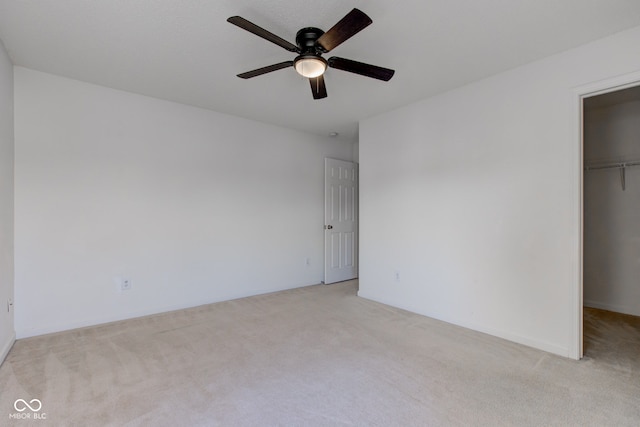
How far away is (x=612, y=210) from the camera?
3682 millimetres

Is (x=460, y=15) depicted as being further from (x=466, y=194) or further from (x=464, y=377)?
(x=464, y=377)

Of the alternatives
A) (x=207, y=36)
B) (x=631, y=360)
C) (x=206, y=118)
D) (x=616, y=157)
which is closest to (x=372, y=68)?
(x=207, y=36)

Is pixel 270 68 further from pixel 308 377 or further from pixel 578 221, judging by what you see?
pixel 578 221

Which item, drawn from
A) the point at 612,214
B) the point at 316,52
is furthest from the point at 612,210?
the point at 316,52

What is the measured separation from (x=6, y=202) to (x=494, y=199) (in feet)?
14.3

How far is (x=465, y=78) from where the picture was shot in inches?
118

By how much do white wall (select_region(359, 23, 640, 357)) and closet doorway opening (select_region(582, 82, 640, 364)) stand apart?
1.16 meters

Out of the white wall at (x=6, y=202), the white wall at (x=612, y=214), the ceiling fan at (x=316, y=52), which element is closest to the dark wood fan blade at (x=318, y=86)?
the ceiling fan at (x=316, y=52)

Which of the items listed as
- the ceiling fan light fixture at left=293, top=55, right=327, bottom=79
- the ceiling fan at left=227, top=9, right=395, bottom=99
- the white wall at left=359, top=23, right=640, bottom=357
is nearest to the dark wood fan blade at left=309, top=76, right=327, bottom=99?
the ceiling fan at left=227, top=9, right=395, bottom=99

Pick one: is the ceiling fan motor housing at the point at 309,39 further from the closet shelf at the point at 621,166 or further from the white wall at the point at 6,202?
the closet shelf at the point at 621,166

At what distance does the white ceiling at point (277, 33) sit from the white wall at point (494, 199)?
24 centimetres

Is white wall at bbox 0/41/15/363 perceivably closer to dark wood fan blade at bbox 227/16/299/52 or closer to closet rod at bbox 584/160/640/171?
dark wood fan blade at bbox 227/16/299/52

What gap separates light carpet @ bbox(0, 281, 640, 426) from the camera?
1763 millimetres

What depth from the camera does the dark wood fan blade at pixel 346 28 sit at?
5.19ft
